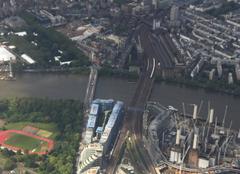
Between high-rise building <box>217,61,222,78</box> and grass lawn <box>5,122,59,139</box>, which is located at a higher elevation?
high-rise building <box>217,61,222,78</box>

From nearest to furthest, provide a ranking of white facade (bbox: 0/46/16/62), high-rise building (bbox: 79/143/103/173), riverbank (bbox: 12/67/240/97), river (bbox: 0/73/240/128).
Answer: high-rise building (bbox: 79/143/103/173)
river (bbox: 0/73/240/128)
riverbank (bbox: 12/67/240/97)
white facade (bbox: 0/46/16/62)

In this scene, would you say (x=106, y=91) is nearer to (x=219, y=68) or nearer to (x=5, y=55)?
(x=219, y=68)

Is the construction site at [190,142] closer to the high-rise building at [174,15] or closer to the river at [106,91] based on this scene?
the river at [106,91]

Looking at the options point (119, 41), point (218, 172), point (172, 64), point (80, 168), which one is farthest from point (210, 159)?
point (119, 41)

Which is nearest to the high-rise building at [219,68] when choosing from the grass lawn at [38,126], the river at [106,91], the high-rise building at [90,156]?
the river at [106,91]

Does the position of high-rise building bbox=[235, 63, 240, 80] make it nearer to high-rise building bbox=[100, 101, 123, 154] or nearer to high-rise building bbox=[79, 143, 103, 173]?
high-rise building bbox=[100, 101, 123, 154]

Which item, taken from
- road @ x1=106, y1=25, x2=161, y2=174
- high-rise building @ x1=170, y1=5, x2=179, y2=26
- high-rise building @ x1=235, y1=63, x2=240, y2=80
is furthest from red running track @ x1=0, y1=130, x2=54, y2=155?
high-rise building @ x1=170, y1=5, x2=179, y2=26
